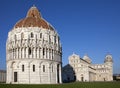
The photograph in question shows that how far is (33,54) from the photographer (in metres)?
59.8

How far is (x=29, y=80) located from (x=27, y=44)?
28.8ft

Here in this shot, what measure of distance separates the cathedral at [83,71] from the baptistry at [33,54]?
35101 mm

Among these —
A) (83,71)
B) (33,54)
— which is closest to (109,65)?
(83,71)

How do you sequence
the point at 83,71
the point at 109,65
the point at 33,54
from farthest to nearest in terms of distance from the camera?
1. the point at 109,65
2. the point at 83,71
3. the point at 33,54

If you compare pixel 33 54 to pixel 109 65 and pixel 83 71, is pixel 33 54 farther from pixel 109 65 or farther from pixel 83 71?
pixel 109 65

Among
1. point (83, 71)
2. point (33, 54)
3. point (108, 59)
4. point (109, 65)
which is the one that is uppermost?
point (108, 59)

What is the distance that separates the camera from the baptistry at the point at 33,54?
59469mm

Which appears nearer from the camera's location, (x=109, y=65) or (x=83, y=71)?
(x=83, y=71)

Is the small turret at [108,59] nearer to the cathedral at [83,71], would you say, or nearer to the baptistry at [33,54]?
the cathedral at [83,71]

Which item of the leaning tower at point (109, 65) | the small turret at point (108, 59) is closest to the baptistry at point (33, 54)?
the leaning tower at point (109, 65)

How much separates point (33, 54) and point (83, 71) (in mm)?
44301

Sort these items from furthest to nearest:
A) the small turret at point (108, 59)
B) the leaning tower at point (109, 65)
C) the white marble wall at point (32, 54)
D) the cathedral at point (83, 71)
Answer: the small turret at point (108, 59) → the leaning tower at point (109, 65) → the cathedral at point (83, 71) → the white marble wall at point (32, 54)

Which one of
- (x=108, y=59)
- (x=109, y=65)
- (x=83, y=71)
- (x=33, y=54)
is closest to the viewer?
(x=33, y=54)

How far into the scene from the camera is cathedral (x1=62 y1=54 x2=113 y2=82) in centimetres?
9969
